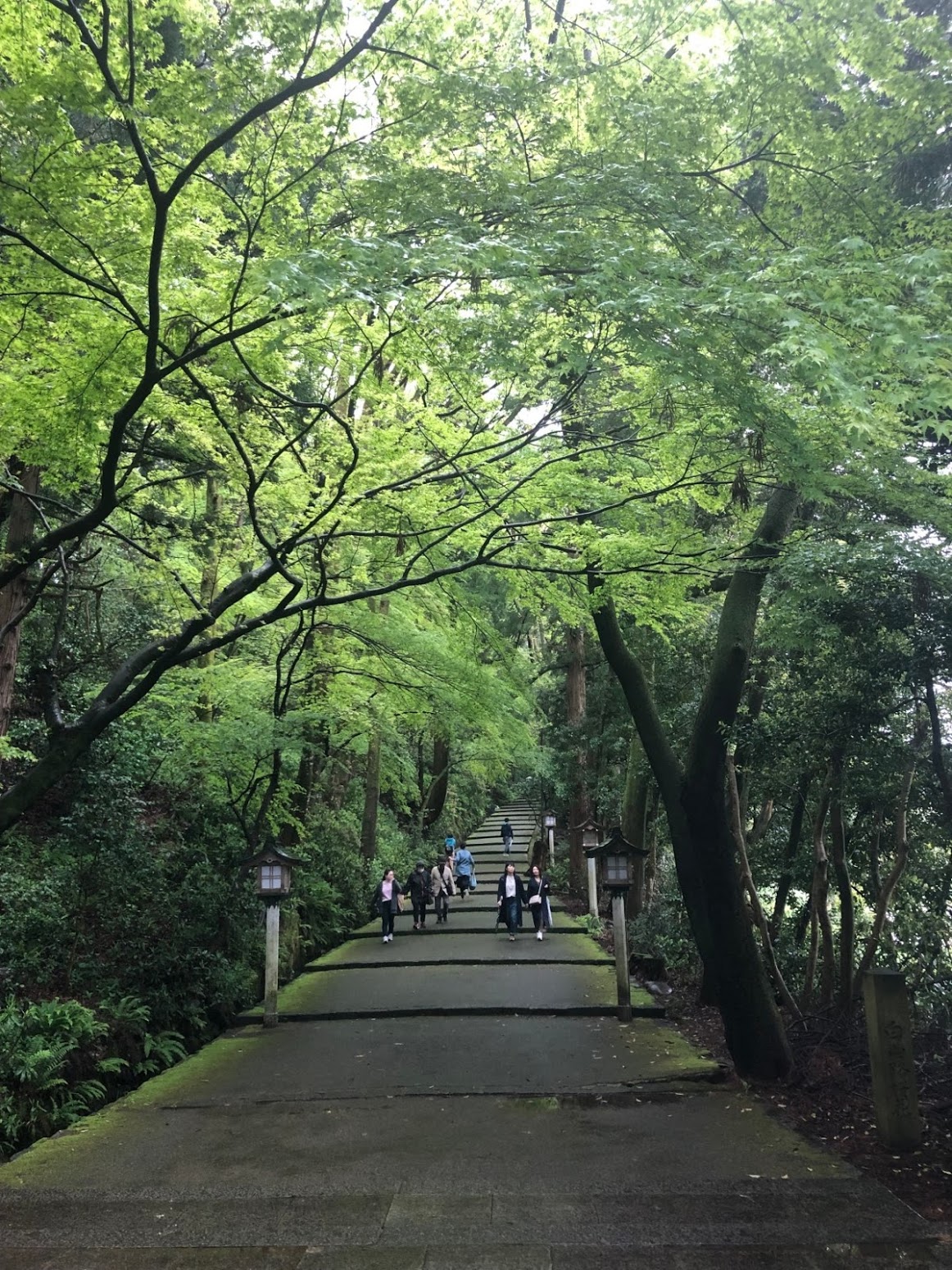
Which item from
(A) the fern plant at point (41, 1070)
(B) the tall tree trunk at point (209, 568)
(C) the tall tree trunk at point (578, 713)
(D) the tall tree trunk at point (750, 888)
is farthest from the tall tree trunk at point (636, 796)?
(A) the fern plant at point (41, 1070)

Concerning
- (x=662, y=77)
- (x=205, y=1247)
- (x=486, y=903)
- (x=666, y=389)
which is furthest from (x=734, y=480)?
(x=486, y=903)

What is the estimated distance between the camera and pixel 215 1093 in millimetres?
7234

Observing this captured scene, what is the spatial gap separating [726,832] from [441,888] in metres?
11.2

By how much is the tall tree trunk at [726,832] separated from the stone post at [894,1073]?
146 cm

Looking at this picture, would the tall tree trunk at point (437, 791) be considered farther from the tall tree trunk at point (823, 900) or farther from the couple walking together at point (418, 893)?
the tall tree trunk at point (823, 900)

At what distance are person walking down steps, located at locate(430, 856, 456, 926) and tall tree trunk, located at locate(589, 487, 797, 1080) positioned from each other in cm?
1034

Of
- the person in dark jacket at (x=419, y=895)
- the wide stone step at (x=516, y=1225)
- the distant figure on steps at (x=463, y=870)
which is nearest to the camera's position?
the wide stone step at (x=516, y=1225)

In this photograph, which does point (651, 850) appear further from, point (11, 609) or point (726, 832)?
point (11, 609)

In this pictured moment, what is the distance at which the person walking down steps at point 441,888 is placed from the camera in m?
17.6

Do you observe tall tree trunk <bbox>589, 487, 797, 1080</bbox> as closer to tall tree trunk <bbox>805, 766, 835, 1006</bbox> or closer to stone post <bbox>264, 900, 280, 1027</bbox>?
tall tree trunk <bbox>805, 766, 835, 1006</bbox>

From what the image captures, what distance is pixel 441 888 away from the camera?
17.6 m

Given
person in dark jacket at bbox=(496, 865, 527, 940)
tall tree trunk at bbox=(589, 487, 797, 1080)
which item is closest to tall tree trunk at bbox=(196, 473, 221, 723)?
tall tree trunk at bbox=(589, 487, 797, 1080)

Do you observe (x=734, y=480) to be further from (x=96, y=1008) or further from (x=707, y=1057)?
(x=96, y=1008)

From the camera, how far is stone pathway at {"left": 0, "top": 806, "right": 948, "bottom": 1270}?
4266mm
